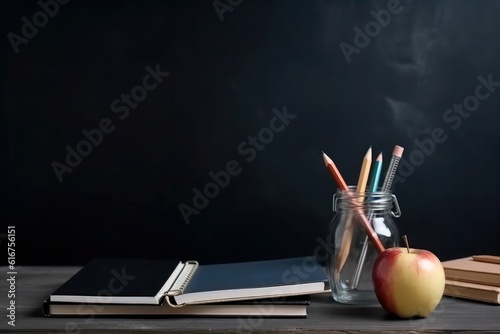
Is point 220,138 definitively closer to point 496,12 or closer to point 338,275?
point 338,275

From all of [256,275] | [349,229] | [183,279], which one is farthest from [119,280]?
[349,229]

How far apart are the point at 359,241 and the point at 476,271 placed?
7.8 inches

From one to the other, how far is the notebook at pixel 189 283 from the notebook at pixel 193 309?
13mm

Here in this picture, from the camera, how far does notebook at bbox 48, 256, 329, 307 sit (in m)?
0.99

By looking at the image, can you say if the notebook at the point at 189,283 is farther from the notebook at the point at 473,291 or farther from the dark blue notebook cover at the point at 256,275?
the notebook at the point at 473,291

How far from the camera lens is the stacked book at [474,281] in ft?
3.53

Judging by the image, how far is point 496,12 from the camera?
140 cm

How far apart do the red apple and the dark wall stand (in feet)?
1.39

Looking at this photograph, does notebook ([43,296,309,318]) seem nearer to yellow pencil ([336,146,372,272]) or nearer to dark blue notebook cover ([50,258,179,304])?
dark blue notebook cover ([50,258,179,304])

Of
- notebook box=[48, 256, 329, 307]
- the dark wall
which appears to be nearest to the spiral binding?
notebook box=[48, 256, 329, 307]

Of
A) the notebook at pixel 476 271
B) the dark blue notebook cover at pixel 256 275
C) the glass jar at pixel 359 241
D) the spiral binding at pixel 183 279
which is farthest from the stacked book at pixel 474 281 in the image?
the spiral binding at pixel 183 279

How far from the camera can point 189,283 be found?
3.52ft

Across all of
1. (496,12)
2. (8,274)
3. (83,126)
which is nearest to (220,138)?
(83,126)

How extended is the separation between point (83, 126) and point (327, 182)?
0.51 metres
